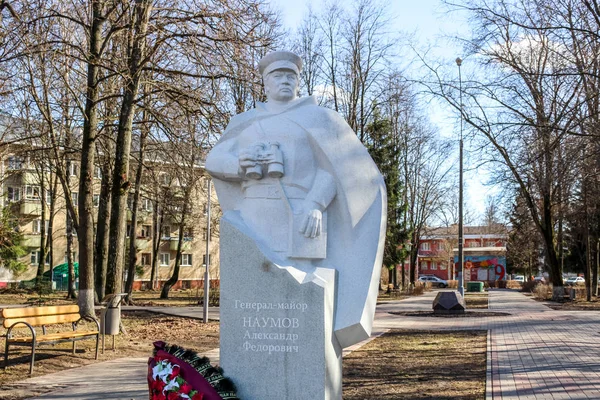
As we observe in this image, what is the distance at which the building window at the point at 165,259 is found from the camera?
57.1m

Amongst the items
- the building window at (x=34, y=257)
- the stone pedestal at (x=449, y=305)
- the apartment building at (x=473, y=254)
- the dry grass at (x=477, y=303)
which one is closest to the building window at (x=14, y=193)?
the building window at (x=34, y=257)

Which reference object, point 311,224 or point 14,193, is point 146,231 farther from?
point 311,224

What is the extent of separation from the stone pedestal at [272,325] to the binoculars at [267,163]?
49 centimetres

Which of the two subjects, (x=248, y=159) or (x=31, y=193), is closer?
(x=248, y=159)

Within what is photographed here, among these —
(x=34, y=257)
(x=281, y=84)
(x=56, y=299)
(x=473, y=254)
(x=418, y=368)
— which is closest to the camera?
(x=281, y=84)

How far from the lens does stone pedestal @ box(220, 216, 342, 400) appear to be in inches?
227

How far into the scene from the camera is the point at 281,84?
6387 millimetres

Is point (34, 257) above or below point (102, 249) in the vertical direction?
below

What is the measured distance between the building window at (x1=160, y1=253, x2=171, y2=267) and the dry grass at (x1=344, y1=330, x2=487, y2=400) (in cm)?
4299

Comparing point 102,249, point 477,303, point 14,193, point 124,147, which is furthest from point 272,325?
point 14,193

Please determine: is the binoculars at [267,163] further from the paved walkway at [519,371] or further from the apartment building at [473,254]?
the apartment building at [473,254]

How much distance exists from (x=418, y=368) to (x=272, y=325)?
18.9 feet

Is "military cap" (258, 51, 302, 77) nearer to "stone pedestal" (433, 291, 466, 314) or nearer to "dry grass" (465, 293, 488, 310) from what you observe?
"stone pedestal" (433, 291, 466, 314)

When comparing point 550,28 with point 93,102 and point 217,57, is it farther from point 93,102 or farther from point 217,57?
point 93,102
